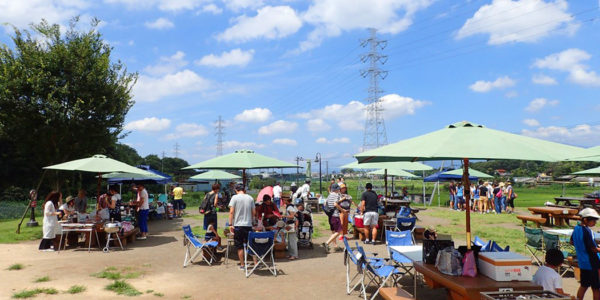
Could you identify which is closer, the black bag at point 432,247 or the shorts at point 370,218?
the black bag at point 432,247

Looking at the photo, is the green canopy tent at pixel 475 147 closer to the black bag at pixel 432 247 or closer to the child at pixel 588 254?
the black bag at pixel 432 247

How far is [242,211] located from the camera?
7844 mm

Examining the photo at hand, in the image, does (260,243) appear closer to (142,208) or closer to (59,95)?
(142,208)

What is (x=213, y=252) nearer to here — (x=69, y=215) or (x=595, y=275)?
(x=69, y=215)

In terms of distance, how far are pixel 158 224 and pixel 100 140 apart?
415cm

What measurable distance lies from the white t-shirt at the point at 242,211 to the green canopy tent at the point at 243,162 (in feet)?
6.11

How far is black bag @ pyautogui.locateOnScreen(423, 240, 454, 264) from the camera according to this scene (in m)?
5.32

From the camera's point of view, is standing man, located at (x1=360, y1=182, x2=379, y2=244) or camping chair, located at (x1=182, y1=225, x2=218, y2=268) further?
standing man, located at (x1=360, y1=182, x2=379, y2=244)

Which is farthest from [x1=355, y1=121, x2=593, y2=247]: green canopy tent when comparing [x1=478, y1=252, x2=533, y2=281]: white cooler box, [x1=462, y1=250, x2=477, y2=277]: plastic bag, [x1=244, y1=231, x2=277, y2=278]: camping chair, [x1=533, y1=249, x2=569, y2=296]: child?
[x1=244, y1=231, x2=277, y2=278]: camping chair

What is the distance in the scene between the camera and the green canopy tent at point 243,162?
9781 mm

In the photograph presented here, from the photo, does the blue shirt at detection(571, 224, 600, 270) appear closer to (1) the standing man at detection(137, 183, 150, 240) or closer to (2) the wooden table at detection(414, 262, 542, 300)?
(2) the wooden table at detection(414, 262, 542, 300)

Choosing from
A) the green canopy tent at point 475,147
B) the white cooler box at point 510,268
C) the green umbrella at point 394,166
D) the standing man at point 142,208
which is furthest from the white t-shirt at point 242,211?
the green umbrella at point 394,166

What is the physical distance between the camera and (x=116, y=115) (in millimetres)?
15703

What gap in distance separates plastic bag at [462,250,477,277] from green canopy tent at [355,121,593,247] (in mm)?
363
